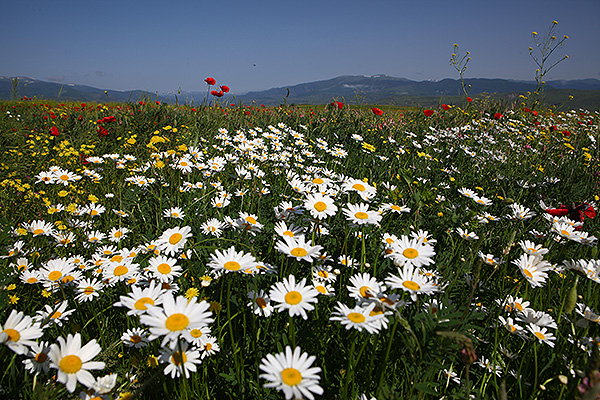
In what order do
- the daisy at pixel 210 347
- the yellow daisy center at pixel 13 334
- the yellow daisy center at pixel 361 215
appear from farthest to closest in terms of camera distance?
the yellow daisy center at pixel 361 215
the daisy at pixel 210 347
the yellow daisy center at pixel 13 334

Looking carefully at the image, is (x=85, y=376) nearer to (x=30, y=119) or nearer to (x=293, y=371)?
(x=293, y=371)

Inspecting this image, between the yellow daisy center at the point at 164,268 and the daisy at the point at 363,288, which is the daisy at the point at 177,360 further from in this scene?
the daisy at the point at 363,288

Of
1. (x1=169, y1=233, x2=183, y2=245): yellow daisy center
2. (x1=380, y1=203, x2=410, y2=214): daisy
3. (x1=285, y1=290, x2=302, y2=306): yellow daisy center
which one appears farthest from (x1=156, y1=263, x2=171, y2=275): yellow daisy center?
(x1=380, y1=203, x2=410, y2=214): daisy

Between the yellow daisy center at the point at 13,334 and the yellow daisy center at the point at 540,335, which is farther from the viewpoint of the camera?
the yellow daisy center at the point at 540,335

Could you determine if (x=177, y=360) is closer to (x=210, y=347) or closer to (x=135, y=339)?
(x=210, y=347)

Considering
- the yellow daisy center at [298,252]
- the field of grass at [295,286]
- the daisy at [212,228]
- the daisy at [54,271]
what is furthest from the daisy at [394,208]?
the daisy at [54,271]

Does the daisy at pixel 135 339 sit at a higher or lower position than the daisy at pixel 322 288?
lower

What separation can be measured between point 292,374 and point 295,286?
1.23ft

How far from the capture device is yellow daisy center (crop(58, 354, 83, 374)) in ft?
2.77

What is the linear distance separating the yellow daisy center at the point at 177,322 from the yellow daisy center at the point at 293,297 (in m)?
0.35

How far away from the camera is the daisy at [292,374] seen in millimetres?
755

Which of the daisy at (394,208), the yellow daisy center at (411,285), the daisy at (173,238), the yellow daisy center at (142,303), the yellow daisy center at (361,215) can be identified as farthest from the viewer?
the daisy at (394,208)

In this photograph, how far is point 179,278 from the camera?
1.61 meters

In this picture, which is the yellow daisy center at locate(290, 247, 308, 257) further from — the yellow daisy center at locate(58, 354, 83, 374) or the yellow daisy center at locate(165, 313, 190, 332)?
the yellow daisy center at locate(58, 354, 83, 374)
